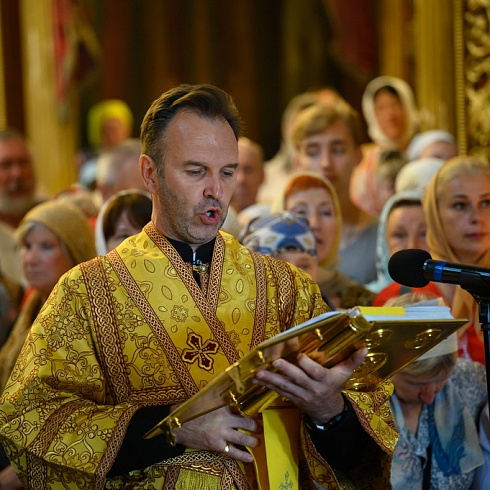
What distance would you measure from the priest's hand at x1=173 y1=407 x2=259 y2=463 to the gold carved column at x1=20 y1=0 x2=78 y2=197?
303 inches

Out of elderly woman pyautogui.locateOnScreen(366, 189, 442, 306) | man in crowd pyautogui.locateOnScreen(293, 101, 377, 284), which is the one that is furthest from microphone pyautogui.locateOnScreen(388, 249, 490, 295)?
man in crowd pyautogui.locateOnScreen(293, 101, 377, 284)

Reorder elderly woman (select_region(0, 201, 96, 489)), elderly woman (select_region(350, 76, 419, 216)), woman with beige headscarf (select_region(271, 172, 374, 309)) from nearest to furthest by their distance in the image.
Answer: elderly woman (select_region(0, 201, 96, 489)) → woman with beige headscarf (select_region(271, 172, 374, 309)) → elderly woman (select_region(350, 76, 419, 216))

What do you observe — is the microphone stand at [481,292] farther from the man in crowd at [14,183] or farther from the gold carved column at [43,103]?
the gold carved column at [43,103]

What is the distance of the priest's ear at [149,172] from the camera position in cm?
262

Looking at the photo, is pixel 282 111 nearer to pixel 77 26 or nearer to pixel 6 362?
pixel 77 26

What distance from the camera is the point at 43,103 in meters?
10.1

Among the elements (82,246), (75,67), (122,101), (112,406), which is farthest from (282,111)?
(112,406)

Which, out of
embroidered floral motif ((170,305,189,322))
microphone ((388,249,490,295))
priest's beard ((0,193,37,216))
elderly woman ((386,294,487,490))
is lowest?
elderly woman ((386,294,487,490))

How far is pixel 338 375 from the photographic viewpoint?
2342 mm

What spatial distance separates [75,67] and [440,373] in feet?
25.8

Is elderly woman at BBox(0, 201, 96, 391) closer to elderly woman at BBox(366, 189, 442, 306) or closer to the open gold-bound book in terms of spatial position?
elderly woman at BBox(366, 189, 442, 306)

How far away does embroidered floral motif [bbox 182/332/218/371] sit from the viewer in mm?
2547

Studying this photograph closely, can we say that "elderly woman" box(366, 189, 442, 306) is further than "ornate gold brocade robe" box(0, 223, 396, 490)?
Yes

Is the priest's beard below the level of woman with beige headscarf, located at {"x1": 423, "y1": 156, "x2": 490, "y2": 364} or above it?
below
